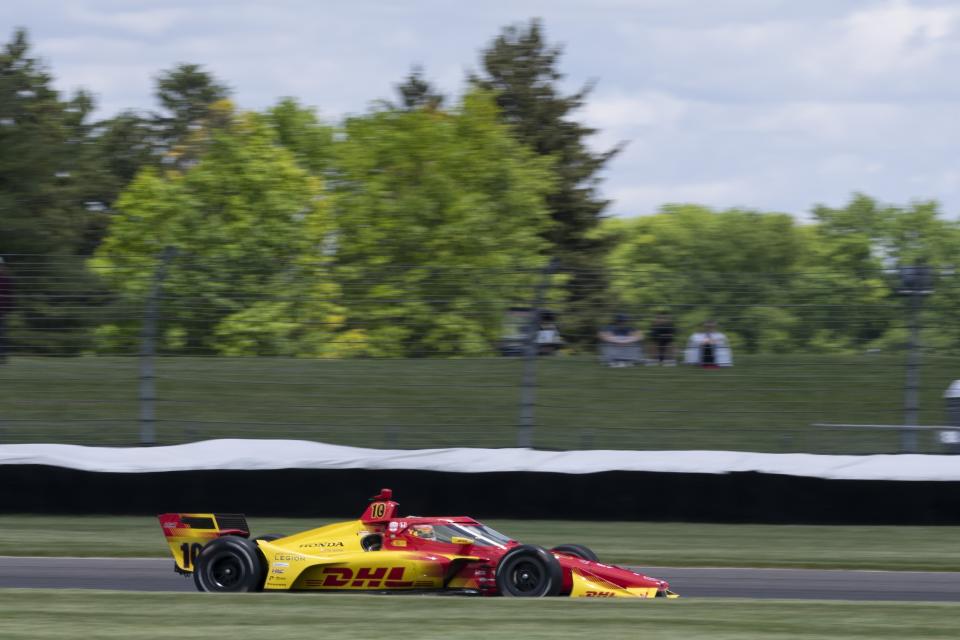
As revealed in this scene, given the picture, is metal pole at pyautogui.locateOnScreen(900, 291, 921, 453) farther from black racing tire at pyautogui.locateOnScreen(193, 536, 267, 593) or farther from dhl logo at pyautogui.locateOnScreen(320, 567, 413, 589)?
black racing tire at pyautogui.locateOnScreen(193, 536, 267, 593)

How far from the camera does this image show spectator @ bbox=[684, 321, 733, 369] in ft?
41.6

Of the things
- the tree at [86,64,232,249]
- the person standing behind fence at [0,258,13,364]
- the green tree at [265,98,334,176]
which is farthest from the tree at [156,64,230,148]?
the person standing behind fence at [0,258,13,364]

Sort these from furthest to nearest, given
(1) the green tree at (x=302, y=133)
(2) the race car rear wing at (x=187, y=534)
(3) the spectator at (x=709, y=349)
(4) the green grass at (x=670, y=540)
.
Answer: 1. (1) the green tree at (x=302, y=133)
2. (3) the spectator at (x=709, y=349)
3. (4) the green grass at (x=670, y=540)
4. (2) the race car rear wing at (x=187, y=534)

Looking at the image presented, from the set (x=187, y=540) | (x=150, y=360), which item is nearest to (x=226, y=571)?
(x=187, y=540)

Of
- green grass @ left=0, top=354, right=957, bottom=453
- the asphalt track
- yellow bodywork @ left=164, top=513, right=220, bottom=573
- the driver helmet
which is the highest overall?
green grass @ left=0, top=354, right=957, bottom=453

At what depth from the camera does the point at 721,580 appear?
30.5 ft

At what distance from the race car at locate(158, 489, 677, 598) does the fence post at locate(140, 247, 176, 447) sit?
14.4 feet

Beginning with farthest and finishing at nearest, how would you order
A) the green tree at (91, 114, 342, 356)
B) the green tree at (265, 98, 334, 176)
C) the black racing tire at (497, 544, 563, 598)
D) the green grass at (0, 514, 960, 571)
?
1. the green tree at (265, 98, 334, 176)
2. the green tree at (91, 114, 342, 356)
3. the green grass at (0, 514, 960, 571)
4. the black racing tire at (497, 544, 563, 598)

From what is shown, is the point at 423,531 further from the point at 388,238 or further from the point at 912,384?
the point at 388,238

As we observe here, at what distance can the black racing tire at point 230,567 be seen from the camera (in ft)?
27.1

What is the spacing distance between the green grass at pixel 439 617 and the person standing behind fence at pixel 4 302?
5.72 meters

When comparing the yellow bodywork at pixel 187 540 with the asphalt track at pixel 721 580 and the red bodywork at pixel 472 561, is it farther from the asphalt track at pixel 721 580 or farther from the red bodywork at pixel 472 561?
the red bodywork at pixel 472 561

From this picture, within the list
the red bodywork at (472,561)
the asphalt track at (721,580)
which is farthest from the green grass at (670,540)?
the red bodywork at (472,561)

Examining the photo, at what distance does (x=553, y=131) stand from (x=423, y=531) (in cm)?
4042
